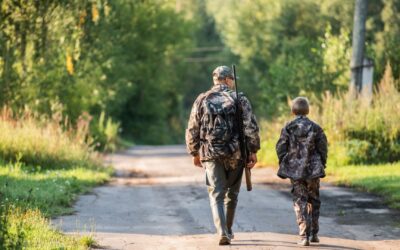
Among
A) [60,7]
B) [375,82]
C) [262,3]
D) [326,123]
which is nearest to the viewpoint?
[326,123]

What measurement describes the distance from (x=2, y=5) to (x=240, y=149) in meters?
14.9

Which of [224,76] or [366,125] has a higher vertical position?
[224,76]

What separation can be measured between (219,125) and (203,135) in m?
0.27

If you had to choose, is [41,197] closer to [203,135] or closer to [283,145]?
[203,135]

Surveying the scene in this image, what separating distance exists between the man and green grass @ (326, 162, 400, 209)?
172 inches

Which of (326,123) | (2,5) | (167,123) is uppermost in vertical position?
(2,5)

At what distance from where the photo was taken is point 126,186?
738 inches

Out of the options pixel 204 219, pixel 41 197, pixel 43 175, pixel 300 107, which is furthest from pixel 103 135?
pixel 300 107

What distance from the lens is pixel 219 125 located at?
34.3ft

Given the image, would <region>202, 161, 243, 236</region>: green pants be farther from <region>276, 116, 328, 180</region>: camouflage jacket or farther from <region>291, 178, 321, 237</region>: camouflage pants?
<region>291, 178, 321, 237</region>: camouflage pants

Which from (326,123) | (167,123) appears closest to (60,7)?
(326,123)

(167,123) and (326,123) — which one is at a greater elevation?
(326,123)

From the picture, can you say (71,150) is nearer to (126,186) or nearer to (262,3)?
(126,186)

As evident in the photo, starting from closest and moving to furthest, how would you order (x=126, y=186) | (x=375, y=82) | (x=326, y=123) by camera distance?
(x=126, y=186) < (x=326, y=123) < (x=375, y=82)
